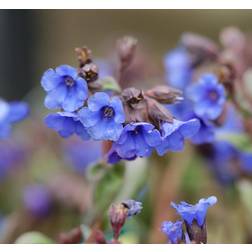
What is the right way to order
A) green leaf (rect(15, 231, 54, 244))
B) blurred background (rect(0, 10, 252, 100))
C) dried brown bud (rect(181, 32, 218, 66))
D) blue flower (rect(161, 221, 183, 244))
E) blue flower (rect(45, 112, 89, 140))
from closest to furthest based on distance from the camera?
blue flower (rect(161, 221, 183, 244))
blue flower (rect(45, 112, 89, 140))
green leaf (rect(15, 231, 54, 244))
dried brown bud (rect(181, 32, 218, 66))
blurred background (rect(0, 10, 252, 100))

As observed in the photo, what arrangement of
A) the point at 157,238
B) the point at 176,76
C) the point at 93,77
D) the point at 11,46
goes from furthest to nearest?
the point at 11,46, the point at 176,76, the point at 157,238, the point at 93,77

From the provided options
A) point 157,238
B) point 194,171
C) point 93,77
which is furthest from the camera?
point 194,171

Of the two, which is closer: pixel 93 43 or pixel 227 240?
pixel 227 240

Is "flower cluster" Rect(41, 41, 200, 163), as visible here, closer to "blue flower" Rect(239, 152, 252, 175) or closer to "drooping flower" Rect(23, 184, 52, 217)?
"blue flower" Rect(239, 152, 252, 175)

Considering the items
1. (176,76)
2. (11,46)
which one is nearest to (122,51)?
(176,76)

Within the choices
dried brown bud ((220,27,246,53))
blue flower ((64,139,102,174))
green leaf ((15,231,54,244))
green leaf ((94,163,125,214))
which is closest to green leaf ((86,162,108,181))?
green leaf ((94,163,125,214))

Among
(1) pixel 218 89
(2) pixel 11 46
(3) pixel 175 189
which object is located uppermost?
(2) pixel 11 46

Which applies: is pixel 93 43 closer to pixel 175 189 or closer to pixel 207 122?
pixel 175 189
